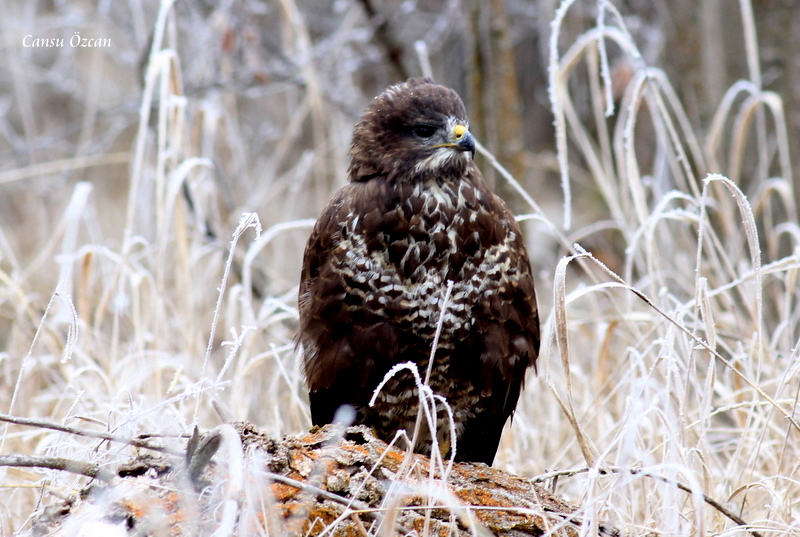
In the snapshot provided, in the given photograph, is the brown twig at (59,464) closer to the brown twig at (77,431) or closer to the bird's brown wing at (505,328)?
the brown twig at (77,431)

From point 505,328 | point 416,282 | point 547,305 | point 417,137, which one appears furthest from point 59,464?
point 547,305

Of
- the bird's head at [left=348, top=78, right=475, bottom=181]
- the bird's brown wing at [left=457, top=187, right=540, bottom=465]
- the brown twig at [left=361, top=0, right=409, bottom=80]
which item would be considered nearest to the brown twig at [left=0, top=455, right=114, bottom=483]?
the bird's brown wing at [left=457, top=187, right=540, bottom=465]

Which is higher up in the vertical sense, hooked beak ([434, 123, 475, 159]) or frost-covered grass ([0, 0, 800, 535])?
hooked beak ([434, 123, 475, 159])

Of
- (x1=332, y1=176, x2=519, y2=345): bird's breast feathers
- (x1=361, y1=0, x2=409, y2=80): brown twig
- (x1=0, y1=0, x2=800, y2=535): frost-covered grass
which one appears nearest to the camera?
(x1=0, y1=0, x2=800, y2=535): frost-covered grass

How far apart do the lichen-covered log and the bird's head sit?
0.93 metres

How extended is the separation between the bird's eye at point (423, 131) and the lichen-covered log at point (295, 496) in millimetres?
1019

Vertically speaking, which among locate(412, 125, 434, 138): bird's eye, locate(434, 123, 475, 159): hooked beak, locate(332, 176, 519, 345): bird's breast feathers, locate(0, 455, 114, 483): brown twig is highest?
locate(412, 125, 434, 138): bird's eye

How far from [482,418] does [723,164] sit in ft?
9.50

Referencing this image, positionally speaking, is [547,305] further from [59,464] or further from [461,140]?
[59,464]

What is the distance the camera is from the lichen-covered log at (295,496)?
68.4 inches

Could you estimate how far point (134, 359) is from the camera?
3438 millimetres

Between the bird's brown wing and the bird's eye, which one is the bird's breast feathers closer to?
the bird's brown wing

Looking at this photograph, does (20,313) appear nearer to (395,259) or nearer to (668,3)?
(395,259)

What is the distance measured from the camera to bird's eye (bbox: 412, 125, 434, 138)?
277 cm
